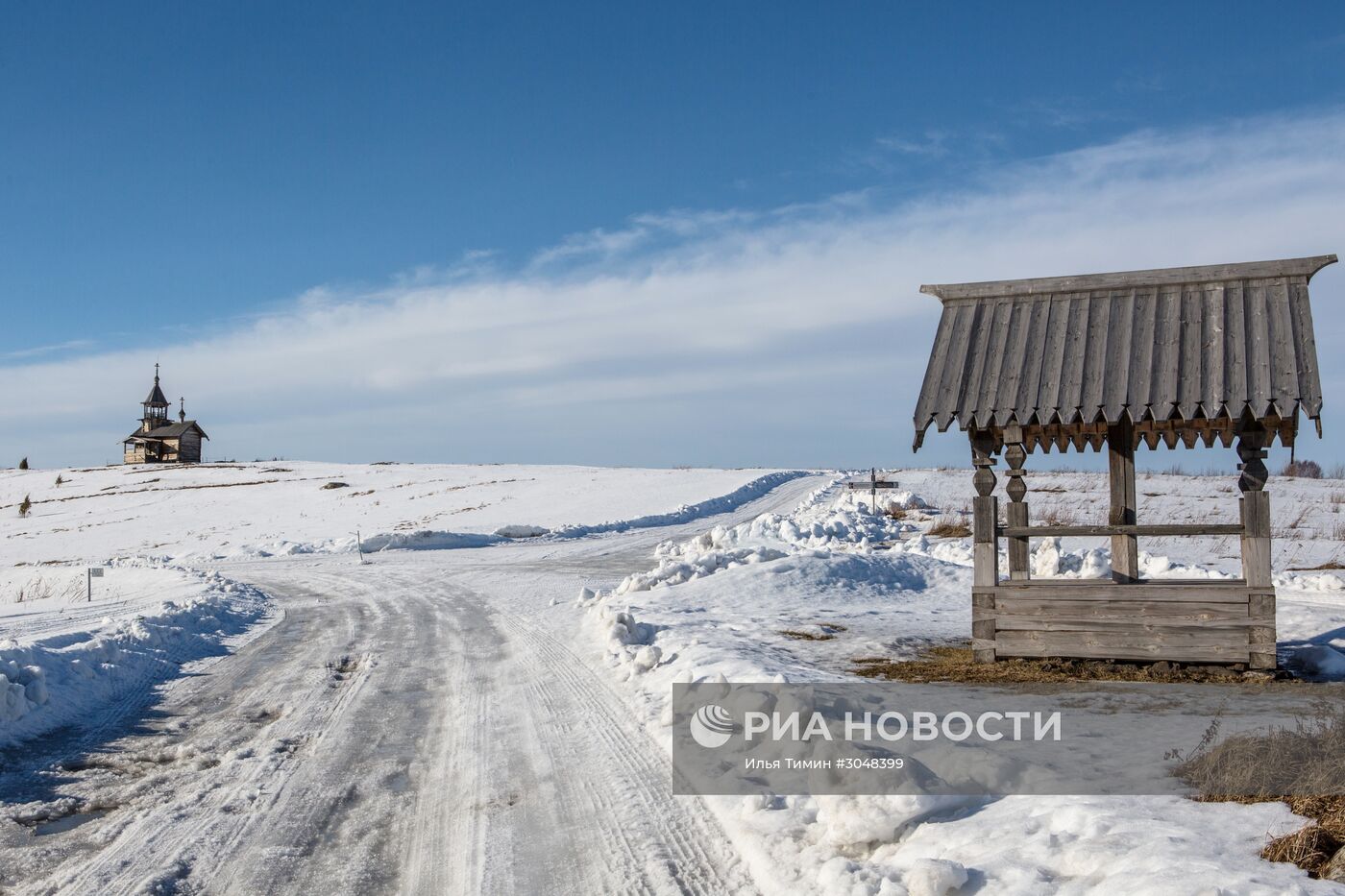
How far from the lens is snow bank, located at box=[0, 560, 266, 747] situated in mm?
8734

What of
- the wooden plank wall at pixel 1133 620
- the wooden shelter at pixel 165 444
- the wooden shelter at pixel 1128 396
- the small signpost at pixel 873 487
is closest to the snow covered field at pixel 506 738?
the wooden plank wall at pixel 1133 620

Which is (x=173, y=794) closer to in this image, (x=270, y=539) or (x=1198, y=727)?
(x=1198, y=727)

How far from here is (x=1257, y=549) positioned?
33.8ft

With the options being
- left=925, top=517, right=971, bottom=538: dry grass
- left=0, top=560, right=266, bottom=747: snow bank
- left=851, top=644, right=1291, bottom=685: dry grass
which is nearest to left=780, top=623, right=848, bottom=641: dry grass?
left=851, top=644, right=1291, bottom=685: dry grass

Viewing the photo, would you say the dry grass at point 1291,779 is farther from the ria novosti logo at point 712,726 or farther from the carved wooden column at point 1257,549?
the carved wooden column at point 1257,549

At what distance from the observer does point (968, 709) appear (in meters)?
8.46

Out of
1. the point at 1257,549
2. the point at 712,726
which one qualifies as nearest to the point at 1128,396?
the point at 1257,549

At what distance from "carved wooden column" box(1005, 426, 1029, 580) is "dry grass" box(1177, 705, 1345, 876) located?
16.2 ft

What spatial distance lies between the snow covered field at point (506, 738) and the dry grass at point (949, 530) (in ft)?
7.74

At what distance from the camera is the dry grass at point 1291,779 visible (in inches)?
169

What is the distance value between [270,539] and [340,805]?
34.4 metres

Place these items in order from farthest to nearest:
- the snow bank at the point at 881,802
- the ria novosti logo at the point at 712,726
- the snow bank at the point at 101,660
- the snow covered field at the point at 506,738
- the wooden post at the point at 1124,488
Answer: the wooden post at the point at 1124,488 < the snow bank at the point at 101,660 < the ria novosti logo at the point at 712,726 < the snow covered field at the point at 506,738 < the snow bank at the point at 881,802

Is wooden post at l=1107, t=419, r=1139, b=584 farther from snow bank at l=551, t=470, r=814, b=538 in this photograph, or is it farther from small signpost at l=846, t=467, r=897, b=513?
snow bank at l=551, t=470, r=814, b=538

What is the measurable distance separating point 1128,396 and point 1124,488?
2.31m
